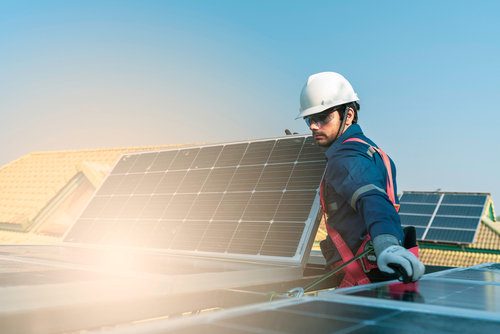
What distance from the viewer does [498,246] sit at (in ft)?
72.2

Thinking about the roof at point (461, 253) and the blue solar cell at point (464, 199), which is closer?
the roof at point (461, 253)

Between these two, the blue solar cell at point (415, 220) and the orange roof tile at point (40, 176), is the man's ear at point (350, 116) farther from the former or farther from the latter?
the blue solar cell at point (415, 220)

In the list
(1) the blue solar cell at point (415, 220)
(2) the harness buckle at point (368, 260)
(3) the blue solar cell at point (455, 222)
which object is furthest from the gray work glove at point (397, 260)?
(3) the blue solar cell at point (455, 222)

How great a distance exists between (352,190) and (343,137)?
2.33 ft

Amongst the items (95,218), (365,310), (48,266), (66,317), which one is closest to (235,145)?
(95,218)

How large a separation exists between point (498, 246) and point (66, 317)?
77.6ft

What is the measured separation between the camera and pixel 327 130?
14.0 ft

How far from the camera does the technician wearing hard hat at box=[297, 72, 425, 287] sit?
3.06 meters

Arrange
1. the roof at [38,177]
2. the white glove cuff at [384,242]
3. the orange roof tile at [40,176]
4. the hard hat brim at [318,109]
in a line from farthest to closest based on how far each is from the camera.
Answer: the orange roof tile at [40,176] → the roof at [38,177] → the hard hat brim at [318,109] → the white glove cuff at [384,242]

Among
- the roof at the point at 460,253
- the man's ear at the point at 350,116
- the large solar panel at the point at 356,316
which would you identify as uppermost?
the roof at the point at 460,253

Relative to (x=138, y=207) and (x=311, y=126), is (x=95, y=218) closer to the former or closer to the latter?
(x=138, y=207)

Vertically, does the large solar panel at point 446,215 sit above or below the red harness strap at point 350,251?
above

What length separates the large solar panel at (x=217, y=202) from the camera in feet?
18.2

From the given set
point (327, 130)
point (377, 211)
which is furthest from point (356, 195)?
point (327, 130)
